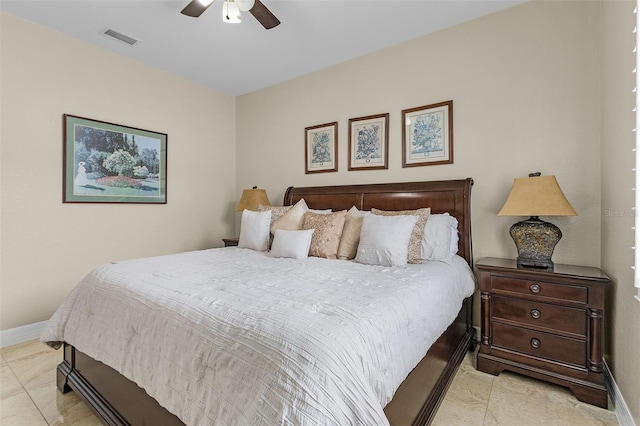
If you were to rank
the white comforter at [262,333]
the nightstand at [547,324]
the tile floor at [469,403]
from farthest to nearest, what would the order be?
the nightstand at [547,324]
the tile floor at [469,403]
the white comforter at [262,333]

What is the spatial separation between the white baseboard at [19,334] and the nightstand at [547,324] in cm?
385

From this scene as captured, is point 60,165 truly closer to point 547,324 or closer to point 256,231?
point 256,231

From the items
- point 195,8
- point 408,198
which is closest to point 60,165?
point 195,8

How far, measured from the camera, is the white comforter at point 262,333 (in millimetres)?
895

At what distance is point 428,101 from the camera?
289cm

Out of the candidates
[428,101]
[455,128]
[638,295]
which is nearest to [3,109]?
[428,101]

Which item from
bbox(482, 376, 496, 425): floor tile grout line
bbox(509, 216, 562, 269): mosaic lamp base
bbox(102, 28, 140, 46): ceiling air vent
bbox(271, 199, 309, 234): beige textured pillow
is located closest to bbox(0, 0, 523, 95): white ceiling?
bbox(102, 28, 140, 46): ceiling air vent

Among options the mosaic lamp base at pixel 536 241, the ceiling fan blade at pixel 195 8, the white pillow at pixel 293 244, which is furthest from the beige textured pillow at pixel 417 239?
the ceiling fan blade at pixel 195 8

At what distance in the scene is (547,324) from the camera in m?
1.98

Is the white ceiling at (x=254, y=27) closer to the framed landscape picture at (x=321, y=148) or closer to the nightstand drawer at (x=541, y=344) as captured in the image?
the framed landscape picture at (x=321, y=148)

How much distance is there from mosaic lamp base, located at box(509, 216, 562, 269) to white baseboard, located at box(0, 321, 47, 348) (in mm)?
4169

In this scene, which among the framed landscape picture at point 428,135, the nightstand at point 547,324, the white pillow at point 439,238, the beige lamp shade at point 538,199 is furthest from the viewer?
the framed landscape picture at point 428,135

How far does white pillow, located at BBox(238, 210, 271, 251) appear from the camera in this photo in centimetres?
298

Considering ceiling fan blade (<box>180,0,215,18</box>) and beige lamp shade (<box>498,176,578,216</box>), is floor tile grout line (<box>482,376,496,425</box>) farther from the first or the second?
ceiling fan blade (<box>180,0,215,18</box>)
